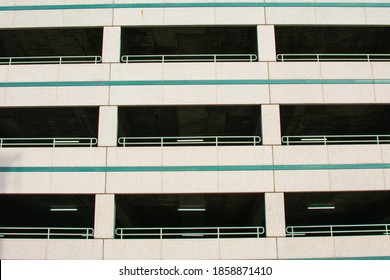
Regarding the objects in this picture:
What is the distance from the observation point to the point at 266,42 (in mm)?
20547

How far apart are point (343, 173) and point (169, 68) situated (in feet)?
27.0

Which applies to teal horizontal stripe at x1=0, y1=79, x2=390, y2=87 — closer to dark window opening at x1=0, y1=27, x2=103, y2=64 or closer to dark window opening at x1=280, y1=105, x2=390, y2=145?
dark window opening at x1=280, y1=105, x2=390, y2=145

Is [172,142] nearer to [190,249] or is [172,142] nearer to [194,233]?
[194,233]

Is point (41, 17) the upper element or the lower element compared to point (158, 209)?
upper

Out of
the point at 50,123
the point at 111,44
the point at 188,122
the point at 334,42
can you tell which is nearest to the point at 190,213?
the point at 188,122

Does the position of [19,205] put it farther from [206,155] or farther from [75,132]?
[206,155]

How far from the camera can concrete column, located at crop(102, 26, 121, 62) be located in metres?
20.4

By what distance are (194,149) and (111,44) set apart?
5.92 meters

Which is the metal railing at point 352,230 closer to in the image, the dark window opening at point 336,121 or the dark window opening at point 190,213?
the dark window opening at point 190,213

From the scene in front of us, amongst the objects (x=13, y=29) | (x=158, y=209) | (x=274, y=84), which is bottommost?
(x=158, y=209)

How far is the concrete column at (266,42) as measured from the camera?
20344 mm
